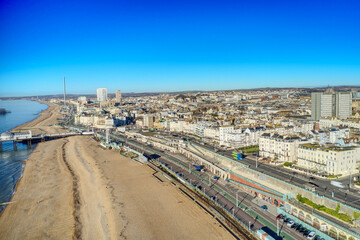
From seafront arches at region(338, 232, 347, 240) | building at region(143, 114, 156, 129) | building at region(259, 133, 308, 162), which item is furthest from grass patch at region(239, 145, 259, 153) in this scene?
building at region(143, 114, 156, 129)

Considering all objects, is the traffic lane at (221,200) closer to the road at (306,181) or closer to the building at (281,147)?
the road at (306,181)

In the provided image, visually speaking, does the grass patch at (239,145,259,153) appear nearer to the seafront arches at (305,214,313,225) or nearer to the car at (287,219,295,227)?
the seafront arches at (305,214,313,225)

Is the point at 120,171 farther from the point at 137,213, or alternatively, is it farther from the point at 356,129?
the point at 356,129

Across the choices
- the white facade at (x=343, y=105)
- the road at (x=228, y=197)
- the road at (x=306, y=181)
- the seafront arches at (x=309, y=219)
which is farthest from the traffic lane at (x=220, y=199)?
the white facade at (x=343, y=105)

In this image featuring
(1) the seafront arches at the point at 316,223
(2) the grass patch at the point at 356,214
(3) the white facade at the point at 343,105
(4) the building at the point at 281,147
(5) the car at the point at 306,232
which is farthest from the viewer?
(3) the white facade at the point at 343,105

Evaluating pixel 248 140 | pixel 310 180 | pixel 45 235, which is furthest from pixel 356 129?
pixel 45 235

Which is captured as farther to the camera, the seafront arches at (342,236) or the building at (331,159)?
the building at (331,159)
